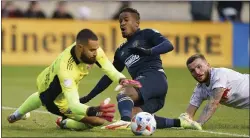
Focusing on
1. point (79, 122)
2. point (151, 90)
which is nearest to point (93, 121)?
point (79, 122)

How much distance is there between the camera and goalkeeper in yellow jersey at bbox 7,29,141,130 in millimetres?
10719

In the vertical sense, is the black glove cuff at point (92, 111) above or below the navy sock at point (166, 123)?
above

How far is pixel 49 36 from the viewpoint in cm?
2648

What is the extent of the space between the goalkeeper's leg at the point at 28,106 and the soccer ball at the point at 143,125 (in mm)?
1520

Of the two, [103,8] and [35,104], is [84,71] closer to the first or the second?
[35,104]

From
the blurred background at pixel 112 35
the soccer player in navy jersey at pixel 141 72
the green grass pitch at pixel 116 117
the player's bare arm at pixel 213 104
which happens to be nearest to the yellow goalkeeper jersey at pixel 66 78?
the green grass pitch at pixel 116 117

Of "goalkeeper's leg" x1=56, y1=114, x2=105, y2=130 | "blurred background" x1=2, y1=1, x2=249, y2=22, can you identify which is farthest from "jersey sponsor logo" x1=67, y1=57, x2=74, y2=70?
"blurred background" x1=2, y1=1, x2=249, y2=22

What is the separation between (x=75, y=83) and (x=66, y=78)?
0.14 m

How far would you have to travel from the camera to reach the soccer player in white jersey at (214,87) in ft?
39.0

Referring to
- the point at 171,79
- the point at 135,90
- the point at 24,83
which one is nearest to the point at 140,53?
the point at 135,90

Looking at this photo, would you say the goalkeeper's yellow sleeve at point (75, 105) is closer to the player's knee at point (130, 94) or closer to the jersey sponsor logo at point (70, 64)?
the jersey sponsor logo at point (70, 64)

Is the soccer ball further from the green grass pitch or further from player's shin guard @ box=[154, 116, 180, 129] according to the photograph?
player's shin guard @ box=[154, 116, 180, 129]

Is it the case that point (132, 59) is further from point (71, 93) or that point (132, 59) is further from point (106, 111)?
point (106, 111)

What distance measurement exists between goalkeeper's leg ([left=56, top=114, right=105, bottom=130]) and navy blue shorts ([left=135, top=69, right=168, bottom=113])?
3.57ft
